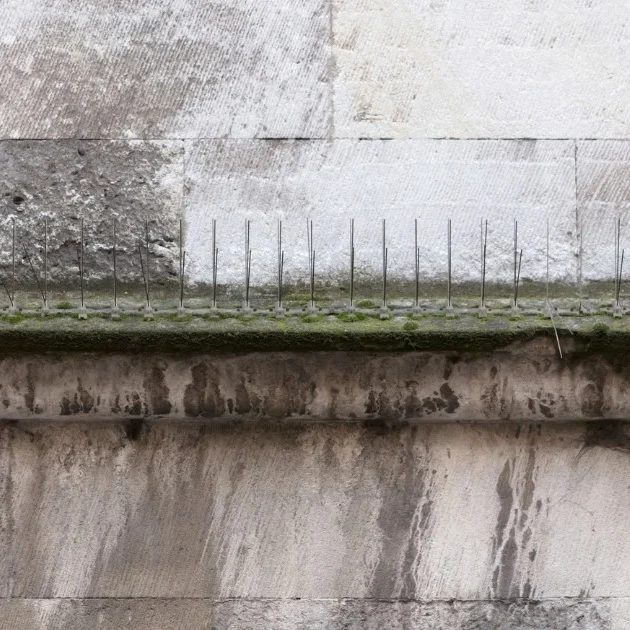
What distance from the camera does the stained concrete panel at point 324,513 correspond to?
3.47m

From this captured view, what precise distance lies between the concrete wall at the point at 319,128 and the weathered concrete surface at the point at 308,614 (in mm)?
1224

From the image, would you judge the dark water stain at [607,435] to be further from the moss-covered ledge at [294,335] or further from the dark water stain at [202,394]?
the dark water stain at [202,394]

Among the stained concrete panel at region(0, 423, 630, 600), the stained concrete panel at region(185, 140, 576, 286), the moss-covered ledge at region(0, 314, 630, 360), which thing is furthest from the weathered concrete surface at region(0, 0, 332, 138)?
the stained concrete panel at region(0, 423, 630, 600)

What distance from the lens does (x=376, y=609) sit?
11.3 feet

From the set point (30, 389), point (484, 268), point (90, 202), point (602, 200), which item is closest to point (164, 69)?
point (90, 202)

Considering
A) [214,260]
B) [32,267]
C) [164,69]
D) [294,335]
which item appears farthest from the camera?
[164,69]

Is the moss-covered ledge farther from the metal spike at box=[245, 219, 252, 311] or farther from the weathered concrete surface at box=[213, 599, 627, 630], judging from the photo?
the weathered concrete surface at box=[213, 599, 627, 630]

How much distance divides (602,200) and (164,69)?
71.5 inches

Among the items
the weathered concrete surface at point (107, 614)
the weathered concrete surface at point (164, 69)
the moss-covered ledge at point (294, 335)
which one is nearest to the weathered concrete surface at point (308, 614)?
the weathered concrete surface at point (107, 614)

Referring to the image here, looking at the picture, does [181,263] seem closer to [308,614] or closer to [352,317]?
[352,317]

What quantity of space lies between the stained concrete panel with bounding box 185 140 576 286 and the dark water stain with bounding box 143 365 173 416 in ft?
1.50

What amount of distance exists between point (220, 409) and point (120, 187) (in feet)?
3.25

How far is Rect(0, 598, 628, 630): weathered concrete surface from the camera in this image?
3447mm

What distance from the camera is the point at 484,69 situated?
380 cm
